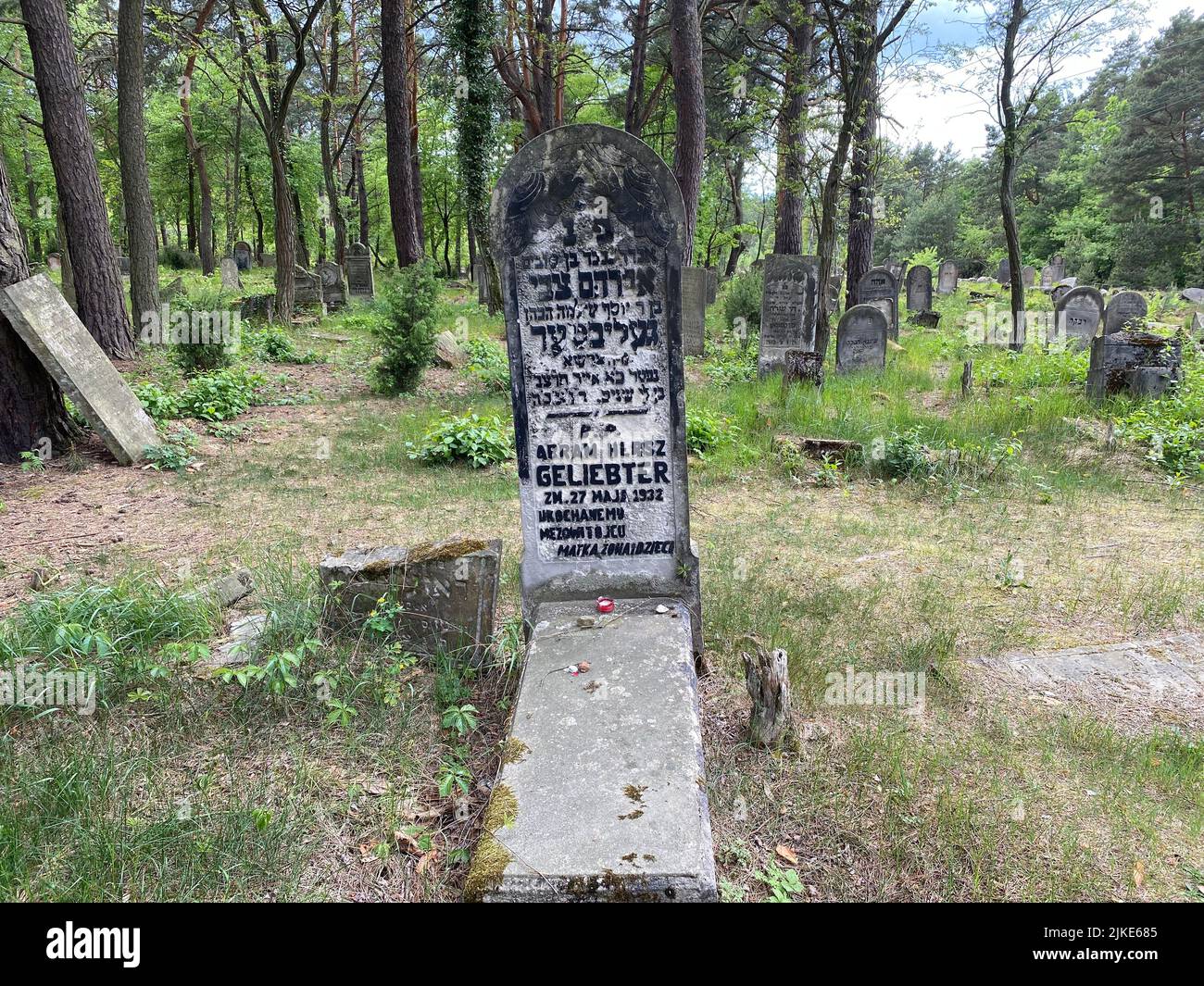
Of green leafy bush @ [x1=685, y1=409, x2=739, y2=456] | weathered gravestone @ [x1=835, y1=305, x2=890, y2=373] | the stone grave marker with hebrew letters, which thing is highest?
the stone grave marker with hebrew letters

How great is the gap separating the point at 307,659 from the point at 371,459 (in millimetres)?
4220

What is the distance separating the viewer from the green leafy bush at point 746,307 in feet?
48.8

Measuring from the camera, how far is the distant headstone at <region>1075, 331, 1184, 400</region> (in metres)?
9.00

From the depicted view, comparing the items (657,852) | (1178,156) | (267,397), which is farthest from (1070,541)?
(1178,156)

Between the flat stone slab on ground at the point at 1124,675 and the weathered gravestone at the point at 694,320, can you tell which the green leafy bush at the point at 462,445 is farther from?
the weathered gravestone at the point at 694,320

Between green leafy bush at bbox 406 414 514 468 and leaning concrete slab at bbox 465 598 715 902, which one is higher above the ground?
green leafy bush at bbox 406 414 514 468

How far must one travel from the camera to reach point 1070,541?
5.62 meters

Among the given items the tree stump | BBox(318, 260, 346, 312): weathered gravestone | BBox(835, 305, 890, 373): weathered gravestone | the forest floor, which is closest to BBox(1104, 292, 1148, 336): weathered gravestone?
BBox(835, 305, 890, 373): weathered gravestone

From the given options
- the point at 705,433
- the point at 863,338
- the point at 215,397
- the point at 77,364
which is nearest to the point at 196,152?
the point at 215,397

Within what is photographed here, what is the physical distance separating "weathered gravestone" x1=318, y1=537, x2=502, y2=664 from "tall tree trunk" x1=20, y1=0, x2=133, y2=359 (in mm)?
6950

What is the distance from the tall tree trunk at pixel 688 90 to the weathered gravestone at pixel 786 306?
1457 mm

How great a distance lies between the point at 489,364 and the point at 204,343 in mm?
3868

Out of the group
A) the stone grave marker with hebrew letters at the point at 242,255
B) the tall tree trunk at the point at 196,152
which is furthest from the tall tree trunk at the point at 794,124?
the stone grave marker with hebrew letters at the point at 242,255

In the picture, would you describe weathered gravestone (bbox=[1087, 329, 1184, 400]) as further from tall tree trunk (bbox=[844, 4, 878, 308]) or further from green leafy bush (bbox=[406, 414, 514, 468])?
green leafy bush (bbox=[406, 414, 514, 468])
